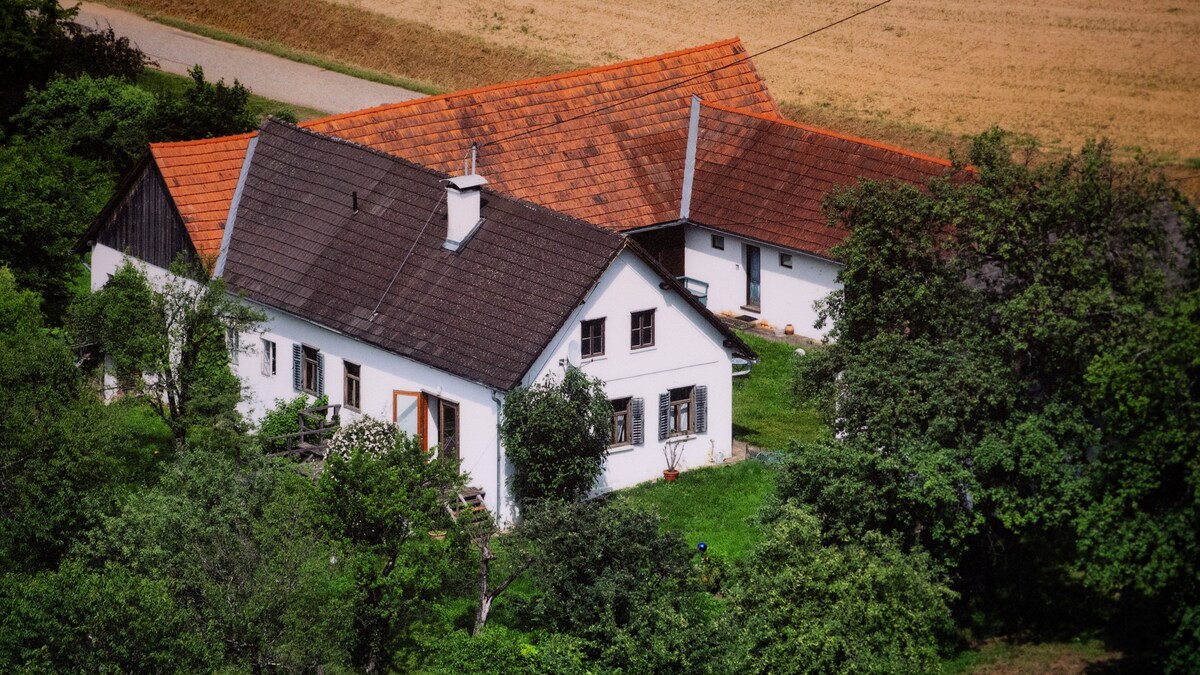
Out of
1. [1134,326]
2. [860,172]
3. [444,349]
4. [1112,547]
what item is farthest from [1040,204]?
[860,172]

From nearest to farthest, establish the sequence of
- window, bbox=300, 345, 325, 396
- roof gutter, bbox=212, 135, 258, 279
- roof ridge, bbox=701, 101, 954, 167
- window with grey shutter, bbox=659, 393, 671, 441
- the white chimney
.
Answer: window with grey shutter, bbox=659, 393, 671, 441 → the white chimney → window, bbox=300, 345, 325, 396 → roof gutter, bbox=212, 135, 258, 279 → roof ridge, bbox=701, 101, 954, 167

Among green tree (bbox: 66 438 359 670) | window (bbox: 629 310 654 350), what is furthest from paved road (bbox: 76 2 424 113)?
green tree (bbox: 66 438 359 670)

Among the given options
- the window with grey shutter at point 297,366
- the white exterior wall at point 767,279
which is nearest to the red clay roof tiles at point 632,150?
the white exterior wall at point 767,279

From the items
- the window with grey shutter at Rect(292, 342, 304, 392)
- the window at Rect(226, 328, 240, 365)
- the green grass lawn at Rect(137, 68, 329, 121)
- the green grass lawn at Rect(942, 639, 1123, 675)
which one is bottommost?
the green grass lawn at Rect(942, 639, 1123, 675)

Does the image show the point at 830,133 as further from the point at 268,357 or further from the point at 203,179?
the point at 268,357

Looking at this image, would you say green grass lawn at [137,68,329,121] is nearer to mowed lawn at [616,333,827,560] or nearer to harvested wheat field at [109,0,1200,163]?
harvested wheat field at [109,0,1200,163]

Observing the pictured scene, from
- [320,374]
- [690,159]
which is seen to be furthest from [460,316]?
[690,159]

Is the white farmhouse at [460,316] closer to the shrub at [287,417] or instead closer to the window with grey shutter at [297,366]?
the window with grey shutter at [297,366]
